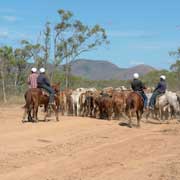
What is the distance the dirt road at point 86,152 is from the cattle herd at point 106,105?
4.47 m

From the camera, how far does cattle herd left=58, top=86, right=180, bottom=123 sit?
89.5 ft

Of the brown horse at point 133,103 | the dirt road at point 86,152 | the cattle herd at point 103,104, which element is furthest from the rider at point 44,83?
the brown horse at point 133,103

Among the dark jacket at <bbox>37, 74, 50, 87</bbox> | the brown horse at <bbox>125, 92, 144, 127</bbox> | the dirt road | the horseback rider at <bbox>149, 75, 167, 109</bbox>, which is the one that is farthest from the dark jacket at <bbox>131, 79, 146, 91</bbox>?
the dark jacket at <bbox>37, 74, 50, 87</bbox>

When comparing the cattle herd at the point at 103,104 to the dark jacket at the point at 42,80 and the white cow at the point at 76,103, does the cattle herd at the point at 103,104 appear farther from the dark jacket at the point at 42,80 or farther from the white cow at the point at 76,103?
the dark jacket at the point at 42,80

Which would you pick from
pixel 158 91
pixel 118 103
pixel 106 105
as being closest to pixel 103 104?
pixel 106 105

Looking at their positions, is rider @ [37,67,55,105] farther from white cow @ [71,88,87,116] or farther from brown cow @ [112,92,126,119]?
white cow @ [71,88,87,116]

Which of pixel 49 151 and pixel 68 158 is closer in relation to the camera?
pixel 68 158

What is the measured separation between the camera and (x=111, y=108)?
88.7 ft

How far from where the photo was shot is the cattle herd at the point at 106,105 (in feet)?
89.5

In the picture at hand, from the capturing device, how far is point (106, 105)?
27.1 metres

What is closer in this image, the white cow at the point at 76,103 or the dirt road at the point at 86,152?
the dirt road at the point at 86,152

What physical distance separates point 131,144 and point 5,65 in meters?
36.4

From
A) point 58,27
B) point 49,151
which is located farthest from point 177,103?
point 58,27

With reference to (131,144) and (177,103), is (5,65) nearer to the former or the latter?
(177,103)
